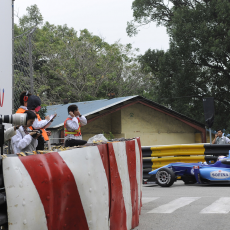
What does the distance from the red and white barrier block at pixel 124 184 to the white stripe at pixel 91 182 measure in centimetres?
27

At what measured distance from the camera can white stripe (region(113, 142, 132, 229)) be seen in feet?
16.1

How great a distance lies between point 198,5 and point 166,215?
96.2 feet

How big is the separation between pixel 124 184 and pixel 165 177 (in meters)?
6.05

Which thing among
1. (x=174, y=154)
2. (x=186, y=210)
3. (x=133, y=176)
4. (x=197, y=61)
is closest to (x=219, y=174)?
(x=174, y=154)

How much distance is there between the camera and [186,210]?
684 centimetres

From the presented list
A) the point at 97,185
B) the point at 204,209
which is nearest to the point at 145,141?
the point at 204,209

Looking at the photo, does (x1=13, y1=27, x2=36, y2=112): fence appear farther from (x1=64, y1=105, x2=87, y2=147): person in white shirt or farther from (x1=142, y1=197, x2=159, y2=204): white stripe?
(x1=142, y1=197, x2=159, y2=204): white stripe

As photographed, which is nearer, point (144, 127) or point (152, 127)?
point (144, 127)

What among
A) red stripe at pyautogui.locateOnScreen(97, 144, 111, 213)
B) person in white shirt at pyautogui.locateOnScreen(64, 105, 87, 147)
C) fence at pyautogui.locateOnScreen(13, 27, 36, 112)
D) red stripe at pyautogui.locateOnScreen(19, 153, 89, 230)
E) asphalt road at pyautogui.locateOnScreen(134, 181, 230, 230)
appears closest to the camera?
red stripe at pyautogui.locateOnScreen(19, 153, 89, 230)

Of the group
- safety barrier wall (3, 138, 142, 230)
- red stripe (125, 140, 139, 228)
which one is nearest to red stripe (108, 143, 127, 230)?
safety barrier wall (3, 138, 142, 230)

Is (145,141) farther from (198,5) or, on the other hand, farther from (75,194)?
(75,194)

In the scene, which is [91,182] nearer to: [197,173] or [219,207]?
[219,207]

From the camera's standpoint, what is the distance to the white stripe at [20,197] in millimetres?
3283

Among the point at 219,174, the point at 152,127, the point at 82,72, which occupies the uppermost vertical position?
the point at 82,72
